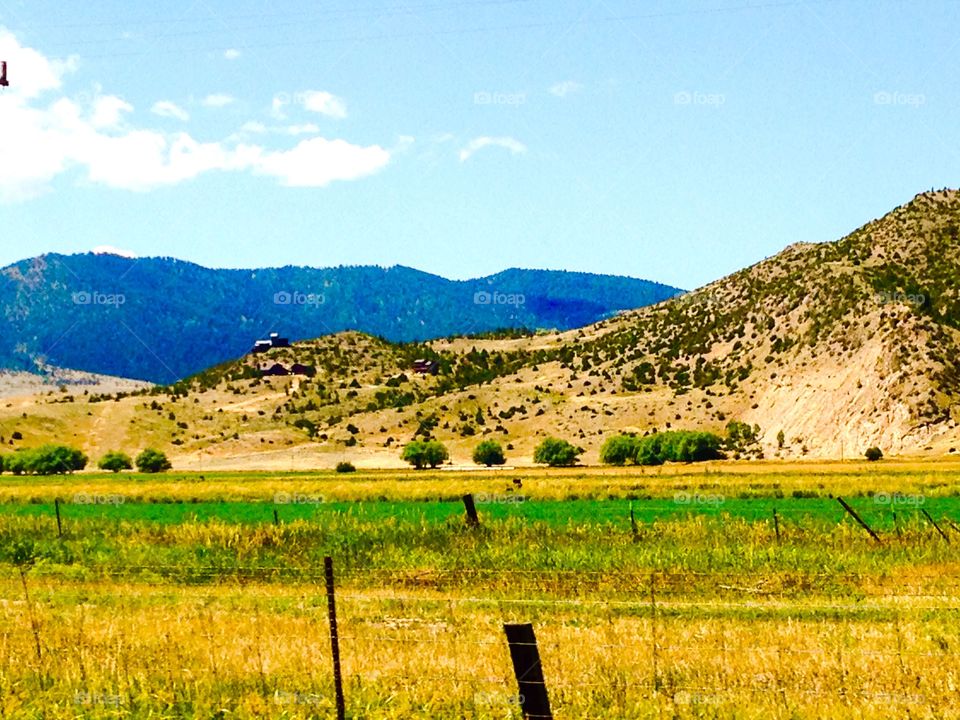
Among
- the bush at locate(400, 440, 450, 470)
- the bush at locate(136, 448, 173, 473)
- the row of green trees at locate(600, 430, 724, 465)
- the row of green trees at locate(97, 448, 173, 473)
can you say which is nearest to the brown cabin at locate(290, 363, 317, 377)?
the row of green trees at locate(97, 448, 173, 473)

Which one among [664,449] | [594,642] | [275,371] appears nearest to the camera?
[594,642]

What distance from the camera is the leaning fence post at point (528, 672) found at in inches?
408

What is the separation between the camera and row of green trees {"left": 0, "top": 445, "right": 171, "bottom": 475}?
10650 cm

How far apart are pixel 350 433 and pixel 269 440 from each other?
10.1m

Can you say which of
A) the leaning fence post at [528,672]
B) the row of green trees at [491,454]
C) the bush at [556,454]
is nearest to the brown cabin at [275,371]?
the row of green trees at [491,454]

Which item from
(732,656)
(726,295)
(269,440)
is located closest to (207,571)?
(732,656)

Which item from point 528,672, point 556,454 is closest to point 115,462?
point 556,454

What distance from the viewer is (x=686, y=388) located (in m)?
120

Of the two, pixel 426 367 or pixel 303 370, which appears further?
pixel 303 370

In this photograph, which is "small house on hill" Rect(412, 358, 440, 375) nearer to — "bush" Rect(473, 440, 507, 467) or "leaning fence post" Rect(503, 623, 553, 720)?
"bush" Rect(473, 440, 507, 467)

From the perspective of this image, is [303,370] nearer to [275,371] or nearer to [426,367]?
[275,371]

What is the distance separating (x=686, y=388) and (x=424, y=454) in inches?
1355

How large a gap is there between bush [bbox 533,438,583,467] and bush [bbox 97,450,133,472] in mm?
44263

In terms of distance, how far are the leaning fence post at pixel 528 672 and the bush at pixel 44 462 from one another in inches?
4190
